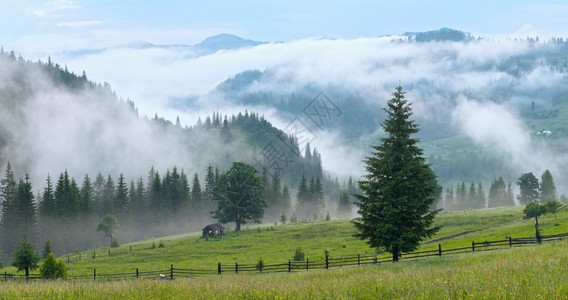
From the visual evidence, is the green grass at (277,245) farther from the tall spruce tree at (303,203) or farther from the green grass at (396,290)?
the tall spruce tree at (303,203)

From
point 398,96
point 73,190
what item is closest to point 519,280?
point 398,96

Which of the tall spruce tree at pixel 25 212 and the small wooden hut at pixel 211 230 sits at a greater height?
the tall spruce tree at pixel 25 212

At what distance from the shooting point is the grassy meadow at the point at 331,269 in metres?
13.8

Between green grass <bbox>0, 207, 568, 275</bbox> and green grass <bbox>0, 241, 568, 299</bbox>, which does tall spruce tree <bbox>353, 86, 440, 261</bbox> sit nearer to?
green grass <bbox>0, 241, 568, 299</bbox>

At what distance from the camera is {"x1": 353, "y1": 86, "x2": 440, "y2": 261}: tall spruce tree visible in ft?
121

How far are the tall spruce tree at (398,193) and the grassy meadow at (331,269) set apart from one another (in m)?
2.95

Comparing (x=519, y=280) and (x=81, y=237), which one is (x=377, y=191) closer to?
(x=519, y=280)

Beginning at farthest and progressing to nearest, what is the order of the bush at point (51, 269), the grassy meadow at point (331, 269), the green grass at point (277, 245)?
the green grass at point (277, 245), the bush at point (51, 269), the grassy meadow at point (331, 269)

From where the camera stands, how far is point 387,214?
36.9 m

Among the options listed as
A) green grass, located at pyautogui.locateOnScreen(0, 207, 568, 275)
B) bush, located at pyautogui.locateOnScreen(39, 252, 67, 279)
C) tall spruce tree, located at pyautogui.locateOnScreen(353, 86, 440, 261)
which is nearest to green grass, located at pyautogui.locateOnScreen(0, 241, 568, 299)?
tall spruce tree, located at pyautogui.locateOnScreen(353, 86, 440, 261)

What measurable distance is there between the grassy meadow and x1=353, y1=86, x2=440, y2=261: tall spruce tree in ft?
9.69

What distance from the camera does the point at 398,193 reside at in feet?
124

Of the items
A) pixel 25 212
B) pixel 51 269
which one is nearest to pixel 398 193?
pixel 51 269

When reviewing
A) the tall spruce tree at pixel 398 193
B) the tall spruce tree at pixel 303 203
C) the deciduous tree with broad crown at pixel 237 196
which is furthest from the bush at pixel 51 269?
the tall spruce tree at pixel 303 203
